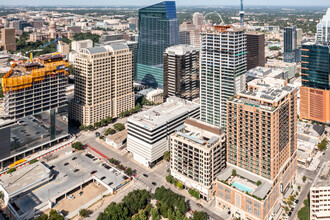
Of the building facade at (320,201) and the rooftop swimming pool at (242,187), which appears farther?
the rooftop swimming pool at (242,187)

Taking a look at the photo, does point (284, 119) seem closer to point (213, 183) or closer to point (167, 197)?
point (213, 183)

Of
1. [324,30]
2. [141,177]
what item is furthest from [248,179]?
[324,30]

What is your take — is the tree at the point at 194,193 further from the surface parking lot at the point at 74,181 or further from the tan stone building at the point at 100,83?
the tan stone building at the point at 100,83

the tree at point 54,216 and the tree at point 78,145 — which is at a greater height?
the tree at point 78,145

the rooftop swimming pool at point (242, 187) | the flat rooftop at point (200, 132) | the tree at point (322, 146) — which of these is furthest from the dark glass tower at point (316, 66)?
the rooftop swimming pool at point (242, 187)

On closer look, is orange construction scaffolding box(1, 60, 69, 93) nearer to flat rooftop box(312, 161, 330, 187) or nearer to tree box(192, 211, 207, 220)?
tree box(192, 211, 207, 220)

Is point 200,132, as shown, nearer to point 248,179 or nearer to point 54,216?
point 248,179

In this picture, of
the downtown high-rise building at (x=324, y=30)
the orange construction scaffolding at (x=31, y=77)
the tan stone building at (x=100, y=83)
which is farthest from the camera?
A: the downtown high-rise building at (x=324, y=30)
